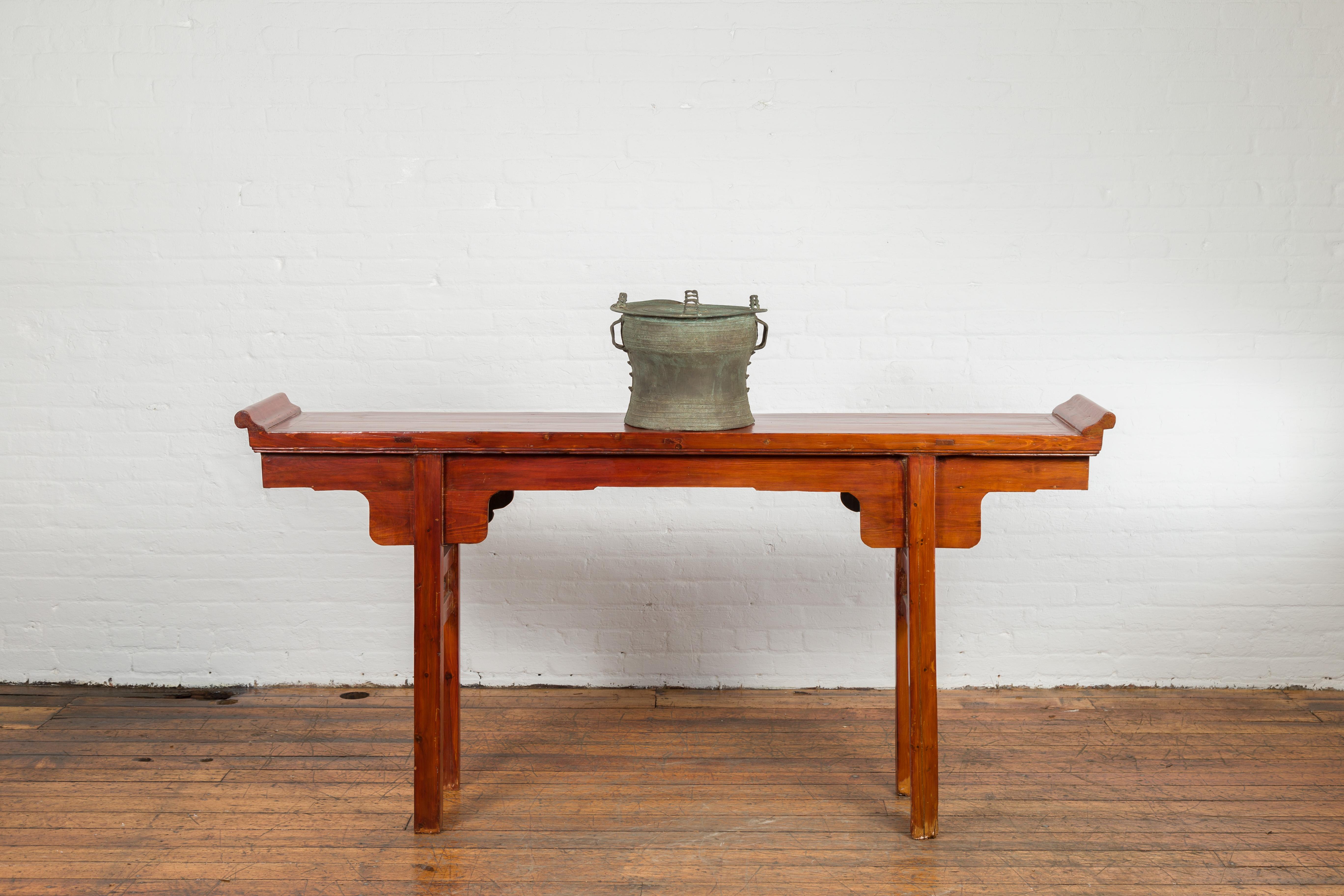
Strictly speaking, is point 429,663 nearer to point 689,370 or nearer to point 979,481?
point 689,370

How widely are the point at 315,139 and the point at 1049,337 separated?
2.45 meters

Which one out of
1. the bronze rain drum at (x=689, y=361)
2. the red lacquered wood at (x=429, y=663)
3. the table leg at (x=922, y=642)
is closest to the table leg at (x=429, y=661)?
the red lacquered wood at (x=429, y=663)

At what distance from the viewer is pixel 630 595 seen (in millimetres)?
3895

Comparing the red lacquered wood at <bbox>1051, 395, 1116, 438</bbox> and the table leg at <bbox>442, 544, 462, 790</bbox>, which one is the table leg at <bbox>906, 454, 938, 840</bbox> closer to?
the red lacquered wood at <bbox>1051, 395, 1116, 438</bbox>

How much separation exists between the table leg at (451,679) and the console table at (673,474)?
95 millimetres

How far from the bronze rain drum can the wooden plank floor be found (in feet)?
3.28

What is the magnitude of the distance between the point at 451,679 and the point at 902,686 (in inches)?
45.6

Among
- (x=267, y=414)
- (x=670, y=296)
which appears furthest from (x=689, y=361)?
(x=670, y=296)

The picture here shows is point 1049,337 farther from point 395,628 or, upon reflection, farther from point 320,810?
point 320,810

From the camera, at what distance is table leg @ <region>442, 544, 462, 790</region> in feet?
9.51

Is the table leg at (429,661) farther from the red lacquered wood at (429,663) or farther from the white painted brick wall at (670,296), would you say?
the white painted brick wall at (670,296)

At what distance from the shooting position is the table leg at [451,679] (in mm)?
2898

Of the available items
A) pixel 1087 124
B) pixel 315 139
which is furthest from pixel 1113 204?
pixel 315 139

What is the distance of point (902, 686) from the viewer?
3012 mm
